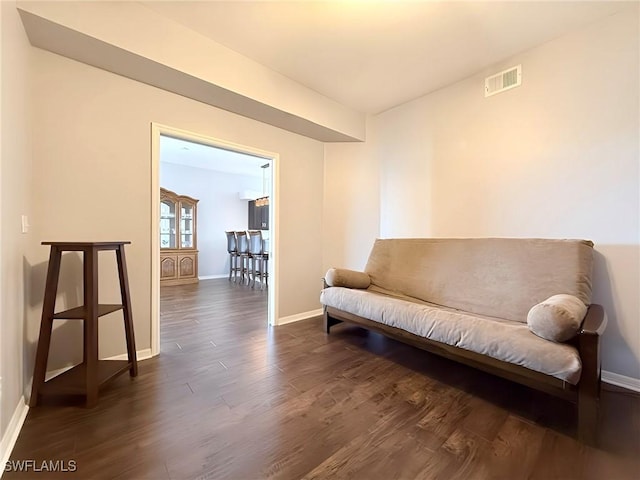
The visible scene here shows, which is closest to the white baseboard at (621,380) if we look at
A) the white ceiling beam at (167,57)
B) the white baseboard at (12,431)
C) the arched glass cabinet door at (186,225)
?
the white ceiling beam at (167,57)

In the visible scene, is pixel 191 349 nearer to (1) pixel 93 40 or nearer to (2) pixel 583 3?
(1) pixel 93 40

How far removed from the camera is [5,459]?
121 centimetres

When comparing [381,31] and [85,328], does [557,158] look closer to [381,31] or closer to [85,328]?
[381,31]

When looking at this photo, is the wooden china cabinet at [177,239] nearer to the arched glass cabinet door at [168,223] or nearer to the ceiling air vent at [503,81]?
the arched glass cabinet door at [168,223]

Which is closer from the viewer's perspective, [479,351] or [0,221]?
[0,221]

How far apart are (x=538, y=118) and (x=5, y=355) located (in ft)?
12.5

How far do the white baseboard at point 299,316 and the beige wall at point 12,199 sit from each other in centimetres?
208

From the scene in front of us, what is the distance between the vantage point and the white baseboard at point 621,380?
1.85 m

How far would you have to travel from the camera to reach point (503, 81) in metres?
2.50

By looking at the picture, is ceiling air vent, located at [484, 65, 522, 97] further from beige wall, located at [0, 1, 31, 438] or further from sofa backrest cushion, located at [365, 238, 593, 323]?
beige wall, located at [0, 1, 31, 438]

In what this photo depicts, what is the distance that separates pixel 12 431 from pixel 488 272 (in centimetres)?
313

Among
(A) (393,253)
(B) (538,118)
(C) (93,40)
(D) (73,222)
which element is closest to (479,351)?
(A) (393,253)

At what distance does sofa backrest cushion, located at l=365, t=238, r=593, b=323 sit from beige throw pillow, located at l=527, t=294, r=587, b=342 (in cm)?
48

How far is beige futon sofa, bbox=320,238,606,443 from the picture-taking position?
4.55 feet
